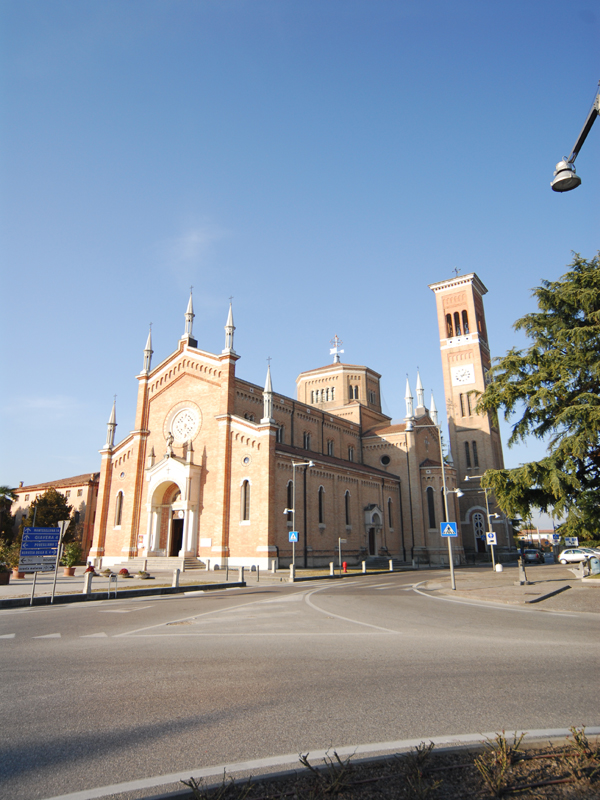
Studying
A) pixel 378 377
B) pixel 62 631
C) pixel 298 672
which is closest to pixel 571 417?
pixel 298 672

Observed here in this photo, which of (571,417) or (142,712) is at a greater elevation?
(571,417)

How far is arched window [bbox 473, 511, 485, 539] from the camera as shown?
54219mm

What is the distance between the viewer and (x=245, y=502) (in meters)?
36.9

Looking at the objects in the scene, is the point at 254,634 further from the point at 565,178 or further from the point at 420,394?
the point at 420,394

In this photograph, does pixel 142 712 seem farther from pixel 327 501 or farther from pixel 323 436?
pixel 323 436

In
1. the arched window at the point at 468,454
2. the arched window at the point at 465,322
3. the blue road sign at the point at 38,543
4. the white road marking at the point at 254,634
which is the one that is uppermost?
the arched window at the point at 465,322

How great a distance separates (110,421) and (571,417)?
37.4 m

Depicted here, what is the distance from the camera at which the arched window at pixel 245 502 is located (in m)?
36.5

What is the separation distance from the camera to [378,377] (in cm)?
6388

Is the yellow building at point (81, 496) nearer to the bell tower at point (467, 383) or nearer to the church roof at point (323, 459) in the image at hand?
the church roof at point (323, 459)

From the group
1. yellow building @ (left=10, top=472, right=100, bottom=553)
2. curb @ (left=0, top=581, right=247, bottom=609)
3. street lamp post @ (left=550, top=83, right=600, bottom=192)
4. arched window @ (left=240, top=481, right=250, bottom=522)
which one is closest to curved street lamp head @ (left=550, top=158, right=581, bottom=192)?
street lamp post @ (left=550, top=83, right=600, bottom=192)

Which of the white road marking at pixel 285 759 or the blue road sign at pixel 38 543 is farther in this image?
the blue road sign at pixel 38 543

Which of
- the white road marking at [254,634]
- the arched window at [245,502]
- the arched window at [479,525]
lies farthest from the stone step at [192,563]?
the arched window at [479,525]

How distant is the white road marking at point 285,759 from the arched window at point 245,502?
32.5m
